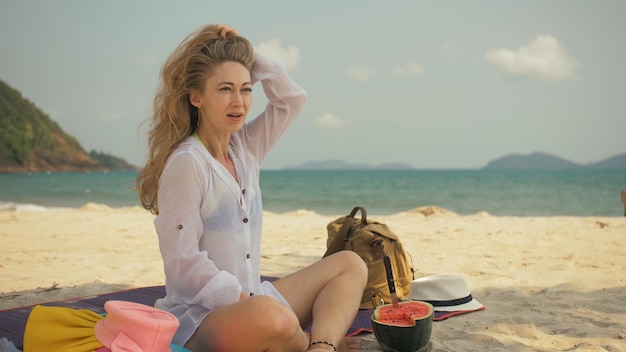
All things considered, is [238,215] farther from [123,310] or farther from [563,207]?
[563,207]

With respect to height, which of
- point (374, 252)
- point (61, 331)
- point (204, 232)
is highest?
point (204, 232)

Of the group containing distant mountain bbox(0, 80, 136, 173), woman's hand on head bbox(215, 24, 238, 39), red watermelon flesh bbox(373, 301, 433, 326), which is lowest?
red watermelon flesh bbox(373, 301, 433, 326)

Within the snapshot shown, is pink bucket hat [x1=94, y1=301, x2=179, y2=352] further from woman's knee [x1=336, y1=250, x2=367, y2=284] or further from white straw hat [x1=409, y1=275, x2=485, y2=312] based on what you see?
white straw hat [x1=409, y1=275, x2=485, y2=312]

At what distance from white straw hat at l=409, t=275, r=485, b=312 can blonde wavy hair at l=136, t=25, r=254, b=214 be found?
2.16m

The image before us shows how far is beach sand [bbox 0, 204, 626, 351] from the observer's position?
147 inches

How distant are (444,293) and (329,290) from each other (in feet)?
4.99

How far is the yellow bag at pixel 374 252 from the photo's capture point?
4230mm

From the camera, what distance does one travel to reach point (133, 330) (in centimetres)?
233

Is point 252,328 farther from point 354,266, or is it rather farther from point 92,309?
point 92,309

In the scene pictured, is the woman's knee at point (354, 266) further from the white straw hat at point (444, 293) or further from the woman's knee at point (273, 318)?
the white straw hat at point (444, 293)

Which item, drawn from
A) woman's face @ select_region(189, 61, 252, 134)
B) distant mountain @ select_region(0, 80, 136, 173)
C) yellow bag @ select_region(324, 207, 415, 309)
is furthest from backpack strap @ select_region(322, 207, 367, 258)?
distant mountain @ select_region(0, 80, 136, 173)

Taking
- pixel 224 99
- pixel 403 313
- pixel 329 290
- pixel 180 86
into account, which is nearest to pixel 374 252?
pixel 403 313

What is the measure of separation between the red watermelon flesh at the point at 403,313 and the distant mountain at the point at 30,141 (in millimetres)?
64185

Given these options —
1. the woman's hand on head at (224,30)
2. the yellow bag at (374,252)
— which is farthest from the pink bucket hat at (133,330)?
the yellow bag at (374,252)
